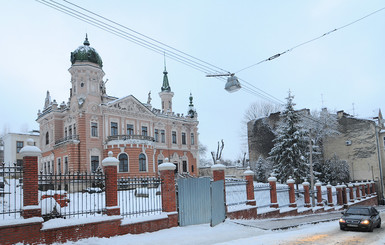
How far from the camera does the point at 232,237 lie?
40.1ft

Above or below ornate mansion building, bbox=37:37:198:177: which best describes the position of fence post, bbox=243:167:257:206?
below

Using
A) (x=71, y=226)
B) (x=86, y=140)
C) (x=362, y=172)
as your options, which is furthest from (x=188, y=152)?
(x=71, y=226)

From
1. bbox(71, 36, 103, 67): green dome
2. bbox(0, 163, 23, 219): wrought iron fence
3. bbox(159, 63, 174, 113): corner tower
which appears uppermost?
bbox(71, 36, 103, 67): green dome

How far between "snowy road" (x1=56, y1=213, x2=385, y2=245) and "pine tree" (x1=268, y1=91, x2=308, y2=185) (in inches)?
780

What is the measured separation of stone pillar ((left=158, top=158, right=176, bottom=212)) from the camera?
12.7 metres

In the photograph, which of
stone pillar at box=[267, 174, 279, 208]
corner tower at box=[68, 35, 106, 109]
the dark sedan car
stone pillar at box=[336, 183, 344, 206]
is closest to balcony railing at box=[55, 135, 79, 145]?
corner tower at box=[68, 35, 106, 109]

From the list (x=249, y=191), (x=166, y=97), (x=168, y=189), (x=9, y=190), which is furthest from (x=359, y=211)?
(x=166, y=97)

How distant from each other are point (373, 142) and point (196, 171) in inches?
905

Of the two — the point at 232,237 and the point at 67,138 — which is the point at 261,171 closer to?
the point at 67,138

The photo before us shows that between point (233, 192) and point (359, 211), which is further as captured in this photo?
point (233, 192)

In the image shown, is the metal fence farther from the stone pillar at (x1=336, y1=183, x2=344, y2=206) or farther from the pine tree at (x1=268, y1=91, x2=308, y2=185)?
the pine tree at (x1=268, y1=91, x2=308, y2=185)

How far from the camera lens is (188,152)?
44.6 meters

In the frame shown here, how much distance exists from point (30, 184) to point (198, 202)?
668 cm

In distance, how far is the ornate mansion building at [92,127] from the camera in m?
33.4
